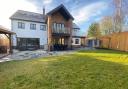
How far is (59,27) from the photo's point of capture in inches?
976

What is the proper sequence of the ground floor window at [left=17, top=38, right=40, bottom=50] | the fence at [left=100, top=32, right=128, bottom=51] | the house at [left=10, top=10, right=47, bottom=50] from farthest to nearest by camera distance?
the ground floor window at [left=17, top=38, right=40, bottom=50], the house at [left=10, top=10, right=47, bottom=50], the fence at [left=100, top=32, right=128, bottom=51]

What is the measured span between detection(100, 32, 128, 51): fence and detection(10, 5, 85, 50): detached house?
6.67 m

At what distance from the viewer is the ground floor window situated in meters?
25.0

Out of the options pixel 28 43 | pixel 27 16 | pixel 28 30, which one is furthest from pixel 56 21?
pixel 28 43

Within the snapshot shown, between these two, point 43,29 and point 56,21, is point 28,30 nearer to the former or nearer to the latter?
point 43,29

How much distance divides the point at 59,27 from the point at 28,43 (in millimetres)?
6184

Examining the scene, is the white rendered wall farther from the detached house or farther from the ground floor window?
the ground floor window

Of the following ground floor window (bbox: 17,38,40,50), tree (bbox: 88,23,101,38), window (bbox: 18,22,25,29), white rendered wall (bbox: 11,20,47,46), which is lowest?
ground floor window (bbox: 17,38,40,50)

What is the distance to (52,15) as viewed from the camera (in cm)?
2408

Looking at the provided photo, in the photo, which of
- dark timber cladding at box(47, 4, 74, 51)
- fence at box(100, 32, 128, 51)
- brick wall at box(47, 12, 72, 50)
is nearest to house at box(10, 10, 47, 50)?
dark timber cladding at box(47, 4, 74, 51)

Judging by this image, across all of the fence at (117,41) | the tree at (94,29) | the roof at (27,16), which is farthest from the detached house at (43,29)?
the tree at (94,29)

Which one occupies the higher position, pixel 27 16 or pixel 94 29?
pixel 27 16

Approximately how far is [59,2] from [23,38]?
8.61 metres

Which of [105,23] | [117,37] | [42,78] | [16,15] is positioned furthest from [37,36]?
[105,23]
